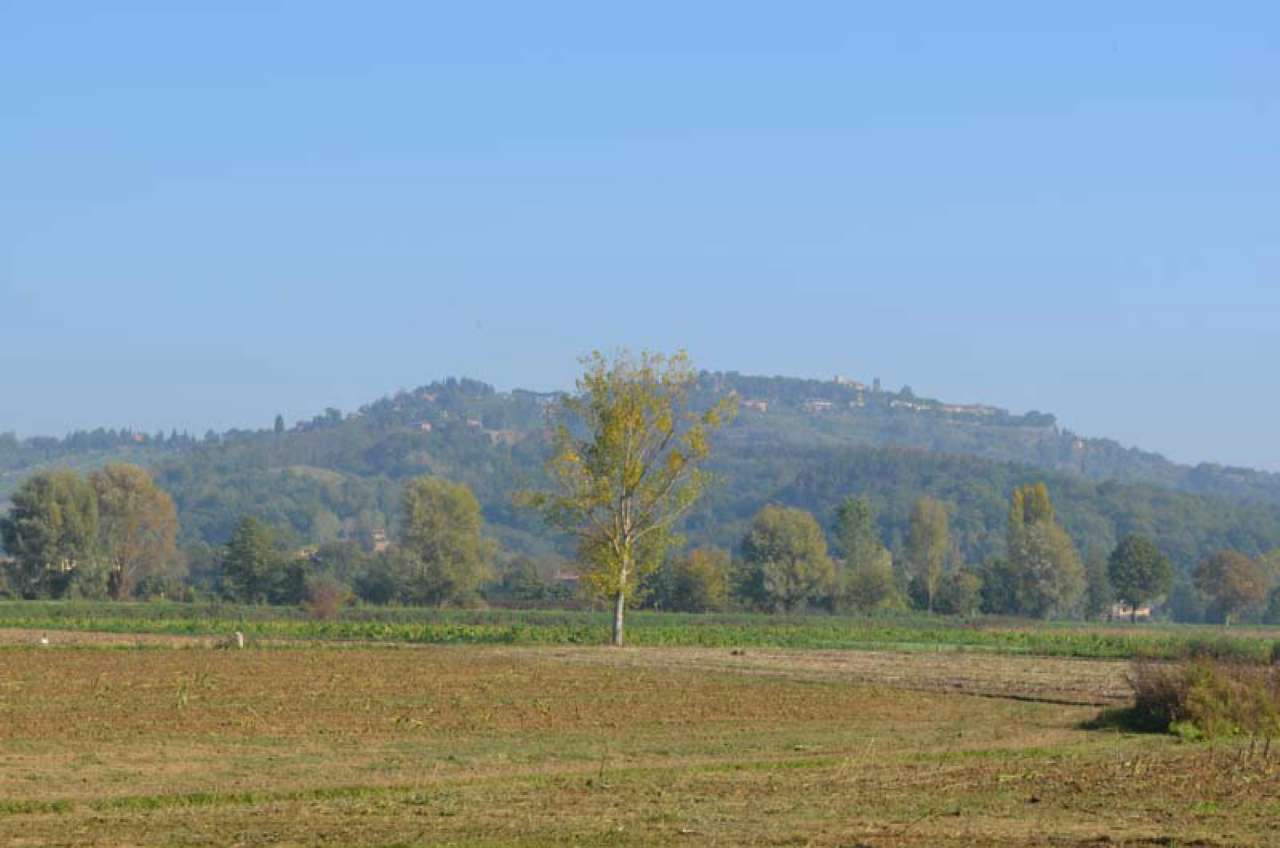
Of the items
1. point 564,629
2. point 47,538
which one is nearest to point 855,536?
point 47,538

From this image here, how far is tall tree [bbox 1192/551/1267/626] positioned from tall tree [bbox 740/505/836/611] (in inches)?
1433

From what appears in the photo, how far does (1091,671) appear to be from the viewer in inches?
2314

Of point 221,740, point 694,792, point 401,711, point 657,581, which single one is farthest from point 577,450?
point 657,581

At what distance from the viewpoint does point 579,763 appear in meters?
29.8

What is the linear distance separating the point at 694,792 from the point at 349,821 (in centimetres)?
577

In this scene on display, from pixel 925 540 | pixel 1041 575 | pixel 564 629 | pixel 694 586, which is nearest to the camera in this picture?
pixel 564 629

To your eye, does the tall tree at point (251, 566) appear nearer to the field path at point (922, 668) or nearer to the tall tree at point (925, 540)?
the field path at point (922, 668)

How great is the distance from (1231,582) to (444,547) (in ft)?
214

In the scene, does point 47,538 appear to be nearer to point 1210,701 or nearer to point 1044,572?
point 1044,572

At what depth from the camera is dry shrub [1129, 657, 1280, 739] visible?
118ft

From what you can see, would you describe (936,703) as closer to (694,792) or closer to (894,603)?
(694,792)

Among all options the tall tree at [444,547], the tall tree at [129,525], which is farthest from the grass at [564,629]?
the tall tree at [129,525]

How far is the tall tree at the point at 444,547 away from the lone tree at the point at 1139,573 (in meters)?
49.5

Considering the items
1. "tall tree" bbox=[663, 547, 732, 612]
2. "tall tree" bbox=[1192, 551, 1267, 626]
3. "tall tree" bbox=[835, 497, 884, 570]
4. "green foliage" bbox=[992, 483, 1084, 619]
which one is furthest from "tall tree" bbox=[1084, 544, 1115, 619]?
"tall tree" bbox=[663, 547, 732, 612]
